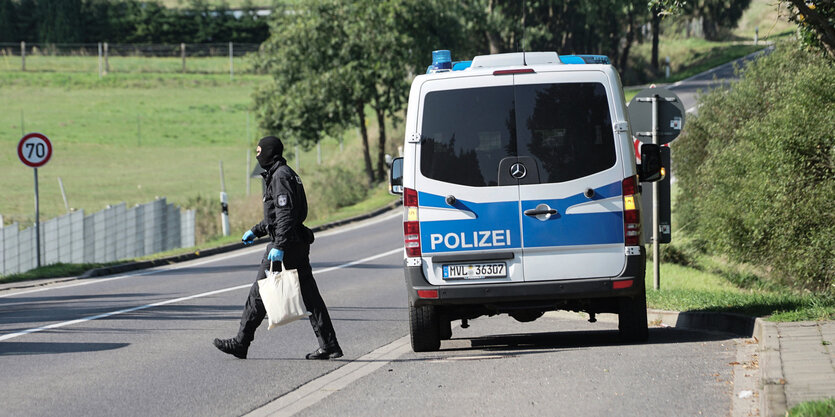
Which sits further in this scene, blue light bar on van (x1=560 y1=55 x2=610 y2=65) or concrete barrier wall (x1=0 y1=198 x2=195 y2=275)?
concrete barrier wall (x1=0 y1=198 x2=195 y2=275)

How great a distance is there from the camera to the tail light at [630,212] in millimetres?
9414

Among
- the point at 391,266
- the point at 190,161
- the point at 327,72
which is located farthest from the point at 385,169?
the point at 391,266

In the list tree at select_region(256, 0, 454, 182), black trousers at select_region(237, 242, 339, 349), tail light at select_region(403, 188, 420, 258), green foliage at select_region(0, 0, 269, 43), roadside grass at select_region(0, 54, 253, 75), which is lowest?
black trousers at select_region(237, 242, 339, 349)

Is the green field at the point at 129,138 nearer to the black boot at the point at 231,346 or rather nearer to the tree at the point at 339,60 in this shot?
the tree at the point at 339,60

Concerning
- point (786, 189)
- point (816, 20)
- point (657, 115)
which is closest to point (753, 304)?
point (816, 20)

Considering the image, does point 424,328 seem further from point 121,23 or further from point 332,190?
point 121,23

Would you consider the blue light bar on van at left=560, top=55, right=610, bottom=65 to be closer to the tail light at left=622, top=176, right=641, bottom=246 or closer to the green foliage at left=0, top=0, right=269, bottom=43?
the tail light at left=622, top=176, right=641, bottom=246

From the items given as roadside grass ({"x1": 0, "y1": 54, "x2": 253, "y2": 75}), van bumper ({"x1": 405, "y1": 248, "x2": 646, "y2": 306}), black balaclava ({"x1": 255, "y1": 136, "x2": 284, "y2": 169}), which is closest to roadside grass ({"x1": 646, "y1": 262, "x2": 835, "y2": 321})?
van bumper ({"x1": 405, "y1": 248, "x2": 646, "y2": 306})

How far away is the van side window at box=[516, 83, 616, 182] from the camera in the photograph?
9.40 metres

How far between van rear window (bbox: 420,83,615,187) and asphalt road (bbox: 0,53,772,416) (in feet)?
5.17

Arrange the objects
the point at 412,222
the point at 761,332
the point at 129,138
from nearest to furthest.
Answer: the point at 412,222 → the point at 761,332 → the point at 129,138

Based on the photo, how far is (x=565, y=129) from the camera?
9.43 metres

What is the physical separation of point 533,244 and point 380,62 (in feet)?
110

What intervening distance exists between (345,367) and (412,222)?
131 cm
